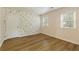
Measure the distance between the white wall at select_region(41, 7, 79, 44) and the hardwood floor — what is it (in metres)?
0.06

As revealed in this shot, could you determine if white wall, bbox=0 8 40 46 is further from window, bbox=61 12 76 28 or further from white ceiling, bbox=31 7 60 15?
window, bbox=61 12 76 28

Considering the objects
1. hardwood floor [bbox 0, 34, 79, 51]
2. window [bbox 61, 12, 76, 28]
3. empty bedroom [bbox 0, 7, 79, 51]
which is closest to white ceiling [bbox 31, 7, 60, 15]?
empty bedroom [bbox 0, 7, 79, 51]

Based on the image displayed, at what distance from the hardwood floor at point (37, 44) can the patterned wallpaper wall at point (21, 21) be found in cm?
8

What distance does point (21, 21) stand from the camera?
1.45 m

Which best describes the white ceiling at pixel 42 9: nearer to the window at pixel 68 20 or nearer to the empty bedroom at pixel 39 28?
the empty bedroom at pixel 39 28

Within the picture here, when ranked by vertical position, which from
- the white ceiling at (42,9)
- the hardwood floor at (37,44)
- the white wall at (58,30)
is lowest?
the hardwood floor at (37,44)

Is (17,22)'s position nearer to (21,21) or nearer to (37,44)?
(21,21)

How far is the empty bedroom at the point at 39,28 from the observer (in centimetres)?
139

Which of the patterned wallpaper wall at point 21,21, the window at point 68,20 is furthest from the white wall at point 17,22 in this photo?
the window at point 68,20

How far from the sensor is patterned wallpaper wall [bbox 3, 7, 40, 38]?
1394 millimetres

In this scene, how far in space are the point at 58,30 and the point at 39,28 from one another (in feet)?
0.90
